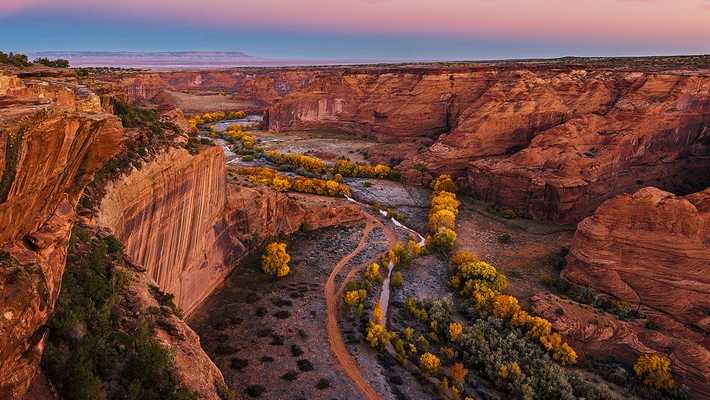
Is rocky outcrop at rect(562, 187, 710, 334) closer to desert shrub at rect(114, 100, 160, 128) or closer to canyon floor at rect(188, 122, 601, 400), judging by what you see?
canyon floor at rect(188, 122, 601, 400)

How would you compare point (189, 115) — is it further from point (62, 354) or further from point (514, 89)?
point (62, 354)

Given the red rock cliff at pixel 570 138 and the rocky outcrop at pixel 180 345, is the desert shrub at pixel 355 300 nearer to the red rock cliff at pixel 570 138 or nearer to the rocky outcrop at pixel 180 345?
the rocky outcrop at pixel 180 345

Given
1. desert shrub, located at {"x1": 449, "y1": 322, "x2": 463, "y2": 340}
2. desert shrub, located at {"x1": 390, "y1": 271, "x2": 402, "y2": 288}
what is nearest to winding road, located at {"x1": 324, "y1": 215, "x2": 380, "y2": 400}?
desert shrub, located at {"x1": 390, "y1": 271, "x2": 402, "y2": 288}

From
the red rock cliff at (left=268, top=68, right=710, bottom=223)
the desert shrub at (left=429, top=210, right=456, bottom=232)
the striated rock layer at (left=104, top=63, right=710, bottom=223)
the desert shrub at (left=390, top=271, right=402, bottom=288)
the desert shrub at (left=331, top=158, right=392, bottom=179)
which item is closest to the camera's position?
the desert shrub at (left=390, top=271, right=402, bottom=288)

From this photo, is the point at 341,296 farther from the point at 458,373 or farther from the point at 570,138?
the point at 570,138

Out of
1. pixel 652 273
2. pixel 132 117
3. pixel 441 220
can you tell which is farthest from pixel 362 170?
pixel 652 273

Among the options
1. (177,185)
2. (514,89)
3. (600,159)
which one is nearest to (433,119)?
(514,89)

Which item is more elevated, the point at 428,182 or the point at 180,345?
the point at 180,345
